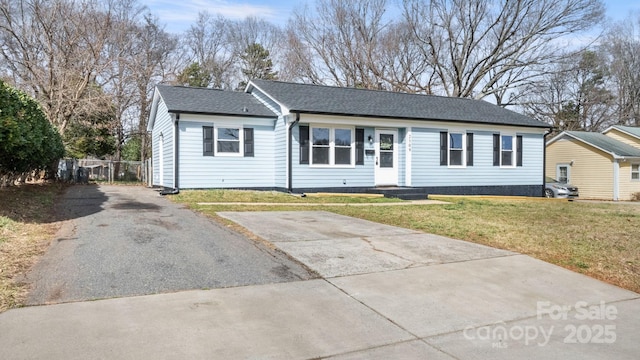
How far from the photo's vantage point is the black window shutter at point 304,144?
15.4m

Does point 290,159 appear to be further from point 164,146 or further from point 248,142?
point 164,146

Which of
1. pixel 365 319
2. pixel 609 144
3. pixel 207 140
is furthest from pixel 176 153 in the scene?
pixel 609 144

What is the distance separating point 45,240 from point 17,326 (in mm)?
3361

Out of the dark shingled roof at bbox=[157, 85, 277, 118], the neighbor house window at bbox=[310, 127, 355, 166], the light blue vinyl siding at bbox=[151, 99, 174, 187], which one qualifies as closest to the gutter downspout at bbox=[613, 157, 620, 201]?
the neighbor house window at bbox=[310, 127, 355, 166]

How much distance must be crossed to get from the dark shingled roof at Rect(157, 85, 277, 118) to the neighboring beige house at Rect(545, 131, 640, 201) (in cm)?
2262

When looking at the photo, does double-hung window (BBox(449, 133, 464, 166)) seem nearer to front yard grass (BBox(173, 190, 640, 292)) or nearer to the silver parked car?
front yard grass (BBox(173, 190, 640, 292))

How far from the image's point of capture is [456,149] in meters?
18.1

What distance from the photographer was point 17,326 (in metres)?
3.53

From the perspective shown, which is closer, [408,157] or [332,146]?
[332,146]

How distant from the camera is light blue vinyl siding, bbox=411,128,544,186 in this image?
17.2 m

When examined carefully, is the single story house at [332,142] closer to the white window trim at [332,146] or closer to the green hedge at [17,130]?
the white window trim at [332,146]

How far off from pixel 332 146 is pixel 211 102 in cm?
474

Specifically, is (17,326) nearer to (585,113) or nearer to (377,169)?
(377,169)

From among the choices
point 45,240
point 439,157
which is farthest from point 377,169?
point 45,240
